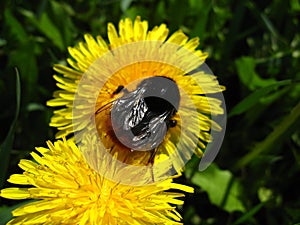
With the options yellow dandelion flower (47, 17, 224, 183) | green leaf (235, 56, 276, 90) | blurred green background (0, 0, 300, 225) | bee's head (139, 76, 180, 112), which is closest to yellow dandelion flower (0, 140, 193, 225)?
yellow dandelion flower (47, 17, 224, 183)

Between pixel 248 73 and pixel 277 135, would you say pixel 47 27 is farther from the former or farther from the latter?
pixel 277 135

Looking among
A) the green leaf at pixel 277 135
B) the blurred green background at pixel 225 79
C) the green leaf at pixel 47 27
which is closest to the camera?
the green leaf at pixel 277 135

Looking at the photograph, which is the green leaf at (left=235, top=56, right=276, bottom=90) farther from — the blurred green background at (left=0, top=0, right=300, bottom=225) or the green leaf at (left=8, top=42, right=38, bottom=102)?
→ the green leaf at (left=8, top=42, right=38, bottom=102)

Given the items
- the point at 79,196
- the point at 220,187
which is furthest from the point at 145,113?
the point at 220,187

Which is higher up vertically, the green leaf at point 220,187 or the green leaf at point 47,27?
the green leaf at point 47,27

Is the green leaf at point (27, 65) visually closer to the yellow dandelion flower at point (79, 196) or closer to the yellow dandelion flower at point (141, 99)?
the yellow dandelion flower at point (141, 99)

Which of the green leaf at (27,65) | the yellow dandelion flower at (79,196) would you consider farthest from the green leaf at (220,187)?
the green leaf at (27,65)
